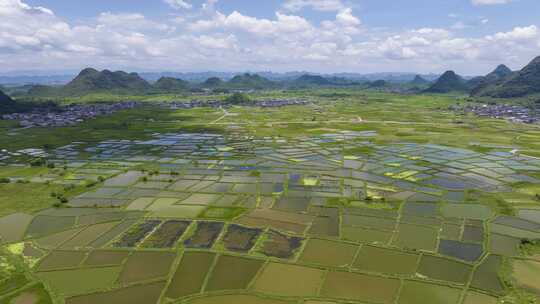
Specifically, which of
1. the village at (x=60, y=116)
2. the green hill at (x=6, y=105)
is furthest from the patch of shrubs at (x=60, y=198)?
the green hill at (x=6, y=105)

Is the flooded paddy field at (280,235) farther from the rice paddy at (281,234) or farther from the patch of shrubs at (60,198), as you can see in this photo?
the patch of shrubs at (60,198)

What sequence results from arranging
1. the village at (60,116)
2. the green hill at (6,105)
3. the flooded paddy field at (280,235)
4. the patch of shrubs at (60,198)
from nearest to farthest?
the flooded paddy field at (280,235) < the patch of shrubs at (60,198) < the village at (60,116) < the green hill at (6,105)

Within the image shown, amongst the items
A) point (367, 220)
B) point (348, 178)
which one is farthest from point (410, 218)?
point (348, 178)

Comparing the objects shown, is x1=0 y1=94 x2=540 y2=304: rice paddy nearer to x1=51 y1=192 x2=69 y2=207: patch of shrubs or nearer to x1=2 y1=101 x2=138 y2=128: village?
x1=51 y1=192 x2=69 y2=207: patch of shrubs

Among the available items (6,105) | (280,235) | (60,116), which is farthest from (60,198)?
(6,105)

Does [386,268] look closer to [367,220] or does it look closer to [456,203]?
[367,220]

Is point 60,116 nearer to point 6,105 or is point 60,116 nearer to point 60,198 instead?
point 6,105
